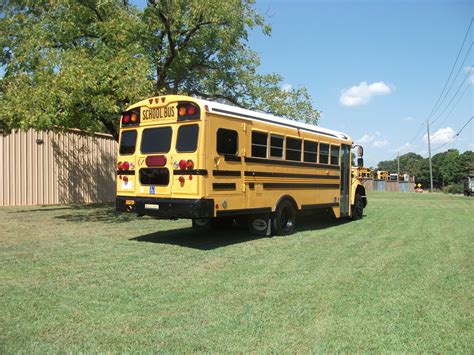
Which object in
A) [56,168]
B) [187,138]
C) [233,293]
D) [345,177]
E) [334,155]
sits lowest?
[233,293]

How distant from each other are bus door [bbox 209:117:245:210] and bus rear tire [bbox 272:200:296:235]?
1429 mm

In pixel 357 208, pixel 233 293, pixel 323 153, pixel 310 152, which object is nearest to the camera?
pixel 233 293

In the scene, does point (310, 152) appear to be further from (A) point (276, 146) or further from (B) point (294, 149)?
(A) point (276, 146)

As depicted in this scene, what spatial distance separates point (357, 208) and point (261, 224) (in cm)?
517

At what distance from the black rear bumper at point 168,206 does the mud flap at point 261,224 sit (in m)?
2.20

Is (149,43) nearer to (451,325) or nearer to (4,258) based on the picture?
(4,258)

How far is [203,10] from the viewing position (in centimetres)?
1405

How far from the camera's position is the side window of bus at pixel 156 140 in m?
8.74

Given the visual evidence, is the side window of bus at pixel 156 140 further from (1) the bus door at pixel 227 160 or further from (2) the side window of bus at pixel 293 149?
(2) the side window of bus at pixel 293 149

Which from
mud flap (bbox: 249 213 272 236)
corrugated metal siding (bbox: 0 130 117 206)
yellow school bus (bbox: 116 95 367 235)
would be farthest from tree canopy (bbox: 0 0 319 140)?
mud flap (bbox: 249 213 272 236)

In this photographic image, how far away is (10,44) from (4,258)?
1108cm

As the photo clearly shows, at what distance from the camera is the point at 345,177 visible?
13.2 metres

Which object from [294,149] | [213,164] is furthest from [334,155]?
[213,164]

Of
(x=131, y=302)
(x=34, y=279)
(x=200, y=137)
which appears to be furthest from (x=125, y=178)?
(x=131, y=302)
